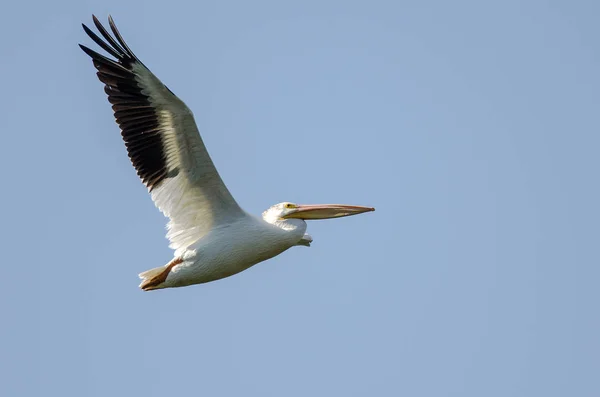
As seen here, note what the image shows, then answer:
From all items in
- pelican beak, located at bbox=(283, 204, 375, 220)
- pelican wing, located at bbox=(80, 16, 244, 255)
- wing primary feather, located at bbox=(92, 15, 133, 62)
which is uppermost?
wing primary feather, located at bbox=(92, 15, 133, 62)

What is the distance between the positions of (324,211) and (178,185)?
6.44 feet

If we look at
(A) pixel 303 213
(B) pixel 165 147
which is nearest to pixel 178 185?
(B) pixel 165 147

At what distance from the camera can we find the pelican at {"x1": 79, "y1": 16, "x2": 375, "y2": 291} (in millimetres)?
15891

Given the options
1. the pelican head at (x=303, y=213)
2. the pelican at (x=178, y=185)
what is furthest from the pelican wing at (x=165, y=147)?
the pelican head at (x=303, y=213)

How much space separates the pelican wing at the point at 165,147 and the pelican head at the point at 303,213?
0.73m

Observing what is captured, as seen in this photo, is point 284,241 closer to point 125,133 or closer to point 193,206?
point 193,206

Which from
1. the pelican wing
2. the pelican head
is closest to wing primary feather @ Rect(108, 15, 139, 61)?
the pelican wing

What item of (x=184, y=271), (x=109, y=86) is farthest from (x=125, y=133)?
(x=184, y=271)

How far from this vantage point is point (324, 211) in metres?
17.2

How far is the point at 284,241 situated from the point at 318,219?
91 centimetres

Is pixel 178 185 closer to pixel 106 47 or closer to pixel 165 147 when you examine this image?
pixel 165 147

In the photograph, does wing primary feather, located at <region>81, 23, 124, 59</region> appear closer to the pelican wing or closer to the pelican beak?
the pelican wing

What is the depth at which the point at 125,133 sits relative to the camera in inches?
635

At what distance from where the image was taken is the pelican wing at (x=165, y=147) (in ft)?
51.9
